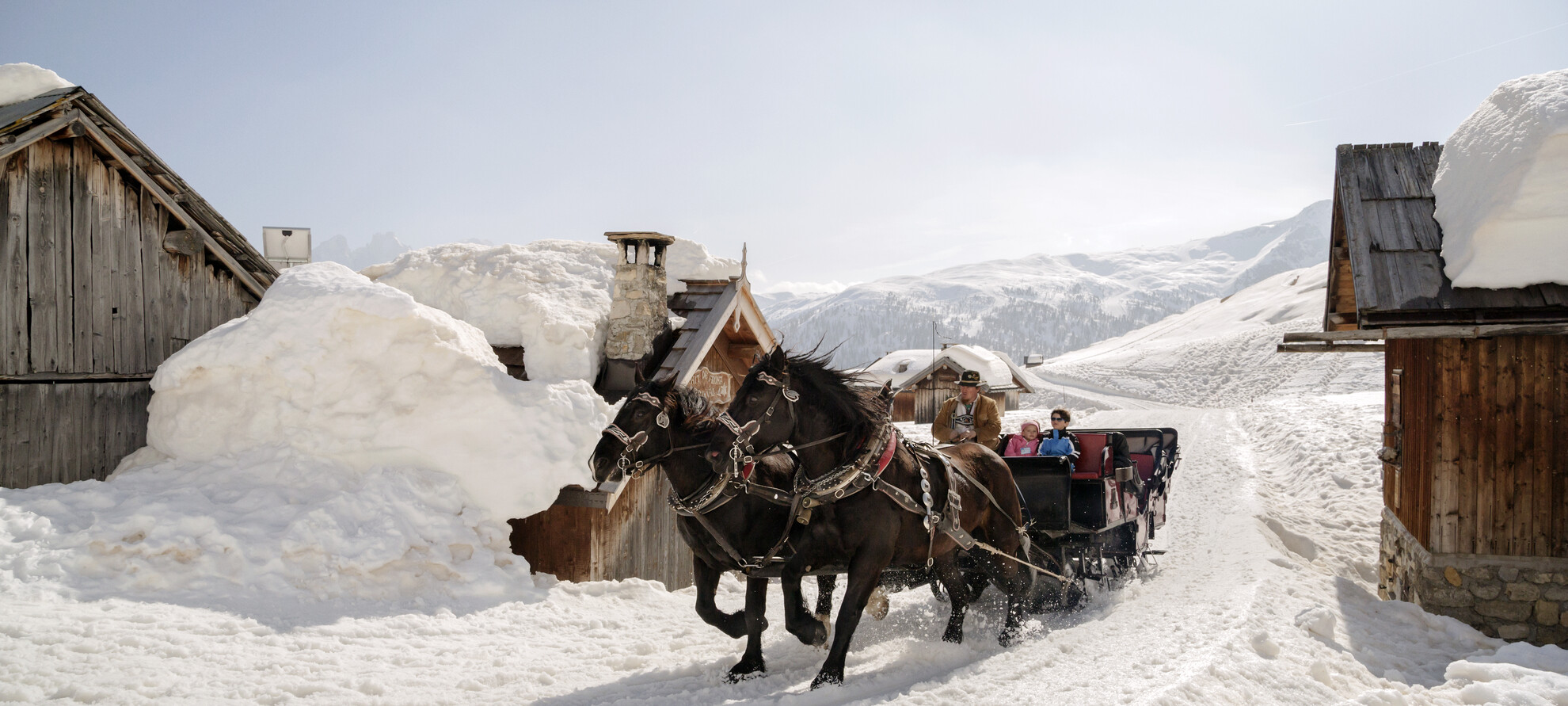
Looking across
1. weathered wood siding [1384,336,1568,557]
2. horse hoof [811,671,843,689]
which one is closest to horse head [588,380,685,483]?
horse hoof [811,671,843,689]

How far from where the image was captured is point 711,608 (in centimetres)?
504

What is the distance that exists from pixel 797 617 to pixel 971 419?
3.73 metres

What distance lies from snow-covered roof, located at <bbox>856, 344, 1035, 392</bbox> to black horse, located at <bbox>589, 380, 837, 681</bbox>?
25.7 meters

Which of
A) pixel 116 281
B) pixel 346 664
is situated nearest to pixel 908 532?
pixel 346 664

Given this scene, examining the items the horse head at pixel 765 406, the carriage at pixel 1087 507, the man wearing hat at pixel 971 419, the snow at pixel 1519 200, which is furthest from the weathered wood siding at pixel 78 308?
the snow at pixel 1519 200

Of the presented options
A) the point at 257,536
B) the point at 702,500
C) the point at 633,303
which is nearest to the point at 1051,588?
the point at 702,500

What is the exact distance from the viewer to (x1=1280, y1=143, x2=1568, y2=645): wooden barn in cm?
588

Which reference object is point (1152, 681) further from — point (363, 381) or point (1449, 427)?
point (363, 381)

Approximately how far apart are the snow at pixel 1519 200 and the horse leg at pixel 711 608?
569 cm

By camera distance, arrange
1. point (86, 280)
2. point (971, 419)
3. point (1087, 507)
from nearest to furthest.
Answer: point (86, 280), point (1087, 507), point (971, 419)

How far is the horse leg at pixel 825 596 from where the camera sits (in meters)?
5.73

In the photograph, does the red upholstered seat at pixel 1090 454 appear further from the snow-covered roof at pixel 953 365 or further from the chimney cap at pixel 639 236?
the snow-covered roof at pixel 953 365

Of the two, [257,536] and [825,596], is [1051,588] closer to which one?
[825,596]

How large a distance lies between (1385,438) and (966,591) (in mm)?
4910
